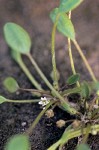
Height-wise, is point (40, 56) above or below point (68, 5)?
above

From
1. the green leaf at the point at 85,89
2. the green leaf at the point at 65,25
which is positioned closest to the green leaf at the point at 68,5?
the green leaf at the point at 65,25

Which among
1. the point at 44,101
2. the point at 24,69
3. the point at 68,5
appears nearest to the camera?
the point at 68,5

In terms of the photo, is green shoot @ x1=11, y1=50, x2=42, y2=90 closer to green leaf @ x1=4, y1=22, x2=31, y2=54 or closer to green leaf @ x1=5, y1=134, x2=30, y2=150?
green leaf @ x1=4, y1=22, x2=31, y2=54

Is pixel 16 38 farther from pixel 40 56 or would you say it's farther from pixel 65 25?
pixel 40 56

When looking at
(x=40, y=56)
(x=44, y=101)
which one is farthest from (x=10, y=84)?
(x=40, y=56)

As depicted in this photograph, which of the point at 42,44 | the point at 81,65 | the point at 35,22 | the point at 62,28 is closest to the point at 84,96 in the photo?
the point at 62,28

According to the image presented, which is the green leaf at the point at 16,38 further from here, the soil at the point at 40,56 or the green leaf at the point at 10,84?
the soil at the point at 40,56
